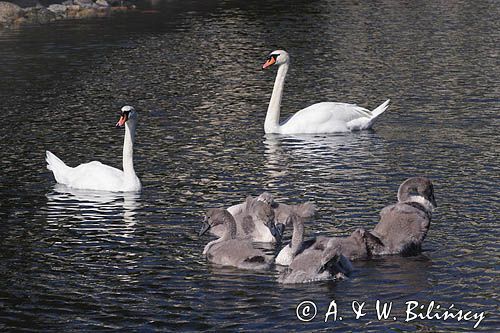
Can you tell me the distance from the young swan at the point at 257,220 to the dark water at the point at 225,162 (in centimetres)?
49

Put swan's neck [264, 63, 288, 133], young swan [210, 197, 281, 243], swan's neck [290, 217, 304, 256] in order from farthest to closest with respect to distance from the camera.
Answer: swan's neck [264, 63, 288, 133], young swan [210, 197, 281, 243], swan's neck [290, 217, 304, 256]

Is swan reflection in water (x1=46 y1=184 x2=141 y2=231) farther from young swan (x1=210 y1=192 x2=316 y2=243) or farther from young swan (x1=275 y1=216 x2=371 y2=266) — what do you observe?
young swan (x1=275 y1=216 x2=371 y2=266)

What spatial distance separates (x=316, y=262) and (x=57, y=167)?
776cm

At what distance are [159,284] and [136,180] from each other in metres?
5.37

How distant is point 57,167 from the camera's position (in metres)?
20.8

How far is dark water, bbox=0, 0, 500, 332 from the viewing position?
13984 millimetres

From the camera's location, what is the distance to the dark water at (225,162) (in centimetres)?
1398

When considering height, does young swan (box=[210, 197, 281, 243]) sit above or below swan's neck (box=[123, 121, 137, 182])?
below

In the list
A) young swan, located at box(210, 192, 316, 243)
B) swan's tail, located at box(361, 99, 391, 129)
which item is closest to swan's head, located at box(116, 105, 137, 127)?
young swan, located at box(210, 192, 316, 243)

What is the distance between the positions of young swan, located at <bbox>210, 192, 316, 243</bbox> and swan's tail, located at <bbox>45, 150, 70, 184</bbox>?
15.5 feet

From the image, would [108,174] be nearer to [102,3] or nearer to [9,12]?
[9,12]

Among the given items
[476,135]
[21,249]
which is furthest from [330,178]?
[21,249]

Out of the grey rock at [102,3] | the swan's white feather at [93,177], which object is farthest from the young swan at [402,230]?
the grey rock at [102,3]

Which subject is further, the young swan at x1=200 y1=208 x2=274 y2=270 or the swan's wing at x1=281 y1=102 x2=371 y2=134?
the swan's wing at x1=281 y1=102 x2=371 y2=134
